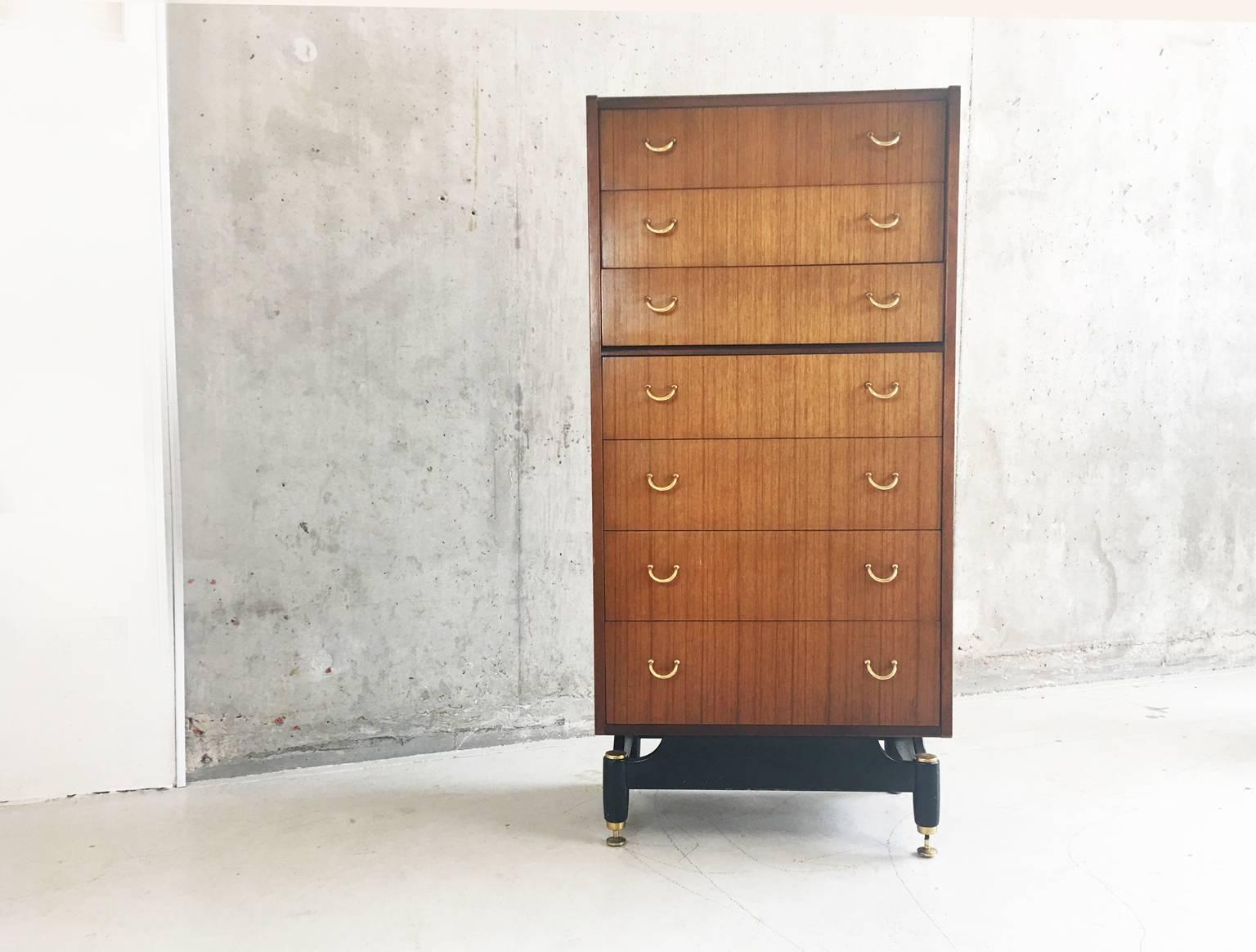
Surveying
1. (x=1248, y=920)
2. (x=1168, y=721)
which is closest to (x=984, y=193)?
(x=1168, y=721)

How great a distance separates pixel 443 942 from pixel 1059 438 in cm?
273

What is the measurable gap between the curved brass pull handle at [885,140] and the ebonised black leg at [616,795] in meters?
1.48

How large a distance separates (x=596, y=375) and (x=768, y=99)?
0.71 meters

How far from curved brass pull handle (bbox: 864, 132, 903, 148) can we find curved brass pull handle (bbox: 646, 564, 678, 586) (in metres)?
1.03

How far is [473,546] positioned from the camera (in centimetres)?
291

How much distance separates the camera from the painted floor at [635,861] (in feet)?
6.06

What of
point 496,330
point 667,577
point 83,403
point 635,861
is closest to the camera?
point 635,861

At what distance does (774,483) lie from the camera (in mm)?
2250

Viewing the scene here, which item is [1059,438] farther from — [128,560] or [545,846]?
[128,560]

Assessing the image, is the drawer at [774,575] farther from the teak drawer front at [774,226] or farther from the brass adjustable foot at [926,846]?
the teak drawer front at [774,226]

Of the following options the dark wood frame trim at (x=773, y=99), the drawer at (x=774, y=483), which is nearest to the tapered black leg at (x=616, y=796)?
the drawer at (x=774, y=483)

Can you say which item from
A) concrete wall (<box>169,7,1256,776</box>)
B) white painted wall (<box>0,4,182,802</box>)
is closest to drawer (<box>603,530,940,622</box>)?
concrete wall (<box>169,7,1256,776</box>)

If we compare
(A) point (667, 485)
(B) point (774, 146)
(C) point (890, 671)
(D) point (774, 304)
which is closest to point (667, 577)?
(A) point (667, 485)

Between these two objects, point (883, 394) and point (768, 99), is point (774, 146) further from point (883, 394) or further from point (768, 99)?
point (883, 394)
